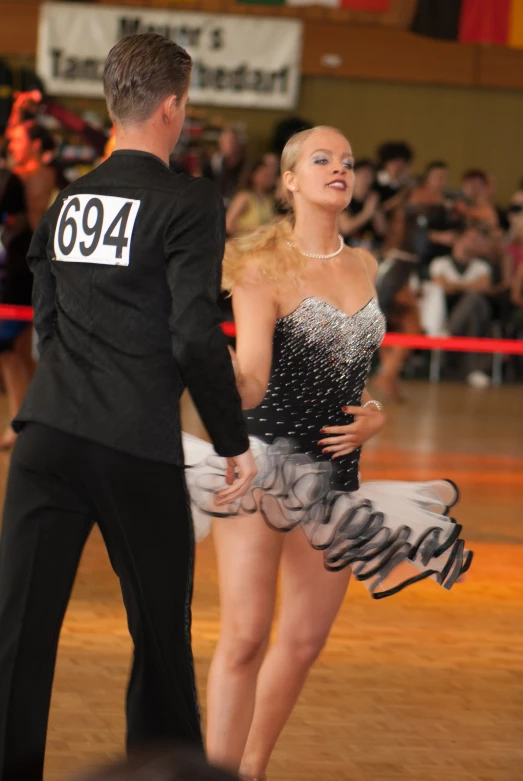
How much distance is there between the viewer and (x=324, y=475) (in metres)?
3.07

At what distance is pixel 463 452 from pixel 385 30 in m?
9.45

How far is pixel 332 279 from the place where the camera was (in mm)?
3158

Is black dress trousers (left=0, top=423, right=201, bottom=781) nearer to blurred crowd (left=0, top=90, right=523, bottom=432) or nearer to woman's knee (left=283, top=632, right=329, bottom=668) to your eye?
woman's knee (left=283, top=632, right=329, bottom=668)

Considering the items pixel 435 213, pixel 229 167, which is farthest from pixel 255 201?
pixel 435 213

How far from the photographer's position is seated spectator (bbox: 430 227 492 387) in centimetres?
1315

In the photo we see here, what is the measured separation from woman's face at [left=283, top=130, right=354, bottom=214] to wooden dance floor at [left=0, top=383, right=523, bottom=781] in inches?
56.4

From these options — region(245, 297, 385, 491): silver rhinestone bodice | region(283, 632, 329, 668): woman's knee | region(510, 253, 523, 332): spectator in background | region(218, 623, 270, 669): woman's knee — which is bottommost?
region(510, 253, 523, 332): spectator in background

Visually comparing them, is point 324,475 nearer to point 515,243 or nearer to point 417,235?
point 417,235

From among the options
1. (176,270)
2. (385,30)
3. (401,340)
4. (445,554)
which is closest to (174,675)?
(176,270)

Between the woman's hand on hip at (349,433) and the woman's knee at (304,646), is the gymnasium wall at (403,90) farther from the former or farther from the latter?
the woman's knee at (304,646)

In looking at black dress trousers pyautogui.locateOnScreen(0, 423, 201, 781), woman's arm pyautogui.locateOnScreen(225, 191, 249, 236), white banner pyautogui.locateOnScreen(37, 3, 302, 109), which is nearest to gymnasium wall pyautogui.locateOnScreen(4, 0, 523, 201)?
white banner pyautogui.locateOnScreen(37, 3, 302, 109)

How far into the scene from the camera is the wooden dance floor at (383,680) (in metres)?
3.30

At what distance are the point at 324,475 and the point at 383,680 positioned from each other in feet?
3.83

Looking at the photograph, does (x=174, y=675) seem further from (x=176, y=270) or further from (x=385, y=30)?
(x=385, y=30)
